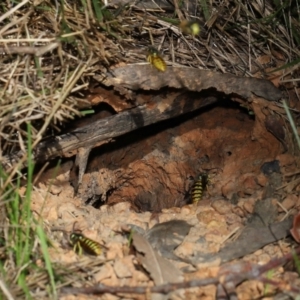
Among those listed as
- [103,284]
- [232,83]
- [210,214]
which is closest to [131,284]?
[103,284]

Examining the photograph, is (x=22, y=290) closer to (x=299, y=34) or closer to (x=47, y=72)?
(x=47, y=72)

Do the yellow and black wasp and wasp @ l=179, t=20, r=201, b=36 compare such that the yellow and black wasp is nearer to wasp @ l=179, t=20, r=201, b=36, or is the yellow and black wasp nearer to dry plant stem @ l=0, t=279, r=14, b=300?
dry plant stem @ l=0, t=279, r=14, b=300

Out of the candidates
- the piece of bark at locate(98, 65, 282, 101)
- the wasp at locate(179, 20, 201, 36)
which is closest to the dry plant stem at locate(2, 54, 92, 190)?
the piece of bark at locate(98, 65, 282, 101)

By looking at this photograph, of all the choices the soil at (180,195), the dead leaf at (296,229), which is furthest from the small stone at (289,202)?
the dead leaf at (296,229)

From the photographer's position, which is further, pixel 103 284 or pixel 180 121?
pixel 180 121

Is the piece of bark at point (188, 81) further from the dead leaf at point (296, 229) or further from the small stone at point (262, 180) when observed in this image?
the dead leaf at point (296, 229)
